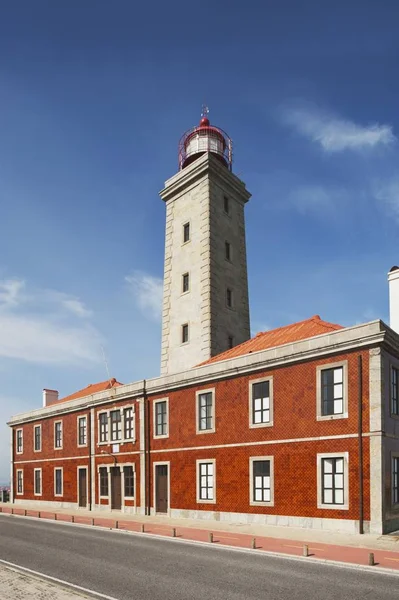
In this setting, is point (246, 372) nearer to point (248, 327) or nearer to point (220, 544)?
point (220, 544)

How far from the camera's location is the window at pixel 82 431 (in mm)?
38866

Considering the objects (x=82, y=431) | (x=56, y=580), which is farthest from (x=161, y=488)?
(x=56, y=580)

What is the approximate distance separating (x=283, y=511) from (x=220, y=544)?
539 centimetres

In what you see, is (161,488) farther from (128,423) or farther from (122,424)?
(122,424)

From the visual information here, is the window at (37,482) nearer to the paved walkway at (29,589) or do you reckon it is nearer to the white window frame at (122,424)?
the white window frame at (122,424)

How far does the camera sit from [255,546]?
18.3m

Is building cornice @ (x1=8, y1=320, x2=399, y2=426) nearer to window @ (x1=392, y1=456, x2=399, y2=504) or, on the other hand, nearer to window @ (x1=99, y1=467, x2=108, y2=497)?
window @ (x1=99, y1=467, x2=108, y2=497)

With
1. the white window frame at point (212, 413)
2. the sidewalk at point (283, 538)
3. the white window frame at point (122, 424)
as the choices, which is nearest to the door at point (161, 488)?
the sidewalk at point (283, 538)

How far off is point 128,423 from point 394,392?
17898 mm

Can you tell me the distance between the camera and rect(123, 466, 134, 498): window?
33.1 m

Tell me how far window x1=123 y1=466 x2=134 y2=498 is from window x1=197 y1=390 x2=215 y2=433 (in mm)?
7349

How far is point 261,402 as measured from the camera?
25688 millimetres

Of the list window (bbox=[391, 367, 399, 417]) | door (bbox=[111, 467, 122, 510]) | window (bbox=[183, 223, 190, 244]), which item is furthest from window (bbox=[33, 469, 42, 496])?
window (bbox=[391, 367, 399, 417])

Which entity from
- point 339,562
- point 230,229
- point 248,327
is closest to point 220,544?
point 339,562
